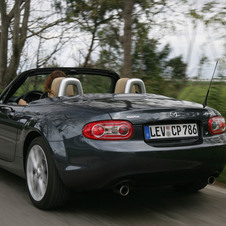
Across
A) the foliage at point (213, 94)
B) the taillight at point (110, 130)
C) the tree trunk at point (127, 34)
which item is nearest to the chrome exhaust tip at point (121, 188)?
the taillight at point (110, 130)

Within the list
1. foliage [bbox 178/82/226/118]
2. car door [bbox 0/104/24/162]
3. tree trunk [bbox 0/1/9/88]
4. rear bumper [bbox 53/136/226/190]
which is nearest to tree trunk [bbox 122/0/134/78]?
Answer: foliage [bbox 178/82/226/118]

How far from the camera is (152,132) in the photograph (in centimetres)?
364

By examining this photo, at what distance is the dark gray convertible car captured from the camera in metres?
3.50

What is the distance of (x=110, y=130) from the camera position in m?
3.54

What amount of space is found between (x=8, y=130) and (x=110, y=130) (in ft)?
5.35

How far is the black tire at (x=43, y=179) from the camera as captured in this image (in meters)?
3.80

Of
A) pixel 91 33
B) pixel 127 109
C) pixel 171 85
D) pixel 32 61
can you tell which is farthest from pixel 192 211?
pixel 32 61

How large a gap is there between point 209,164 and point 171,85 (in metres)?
6.51

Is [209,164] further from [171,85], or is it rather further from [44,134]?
[171,85]

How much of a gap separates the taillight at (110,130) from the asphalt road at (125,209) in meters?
0.71

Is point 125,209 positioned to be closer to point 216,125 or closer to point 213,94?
point 216,125

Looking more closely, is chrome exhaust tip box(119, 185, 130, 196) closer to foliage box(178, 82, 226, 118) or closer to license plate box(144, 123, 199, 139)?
license plate box(144, 123, 199, 139)

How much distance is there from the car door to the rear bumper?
1068 mm

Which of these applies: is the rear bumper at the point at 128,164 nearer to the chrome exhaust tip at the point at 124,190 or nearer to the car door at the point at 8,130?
the chrome exhaust tip at the point at 124,190
